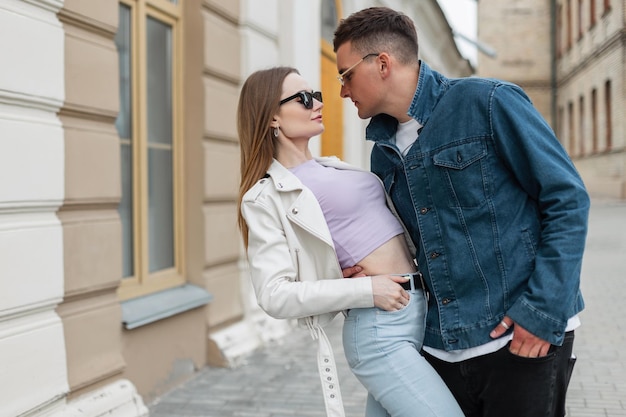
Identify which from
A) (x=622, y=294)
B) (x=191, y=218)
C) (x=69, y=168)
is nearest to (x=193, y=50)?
(x=191, y=218)

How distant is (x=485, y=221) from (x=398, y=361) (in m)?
0.48

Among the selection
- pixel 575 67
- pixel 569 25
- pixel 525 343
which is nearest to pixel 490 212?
pixel 525 343

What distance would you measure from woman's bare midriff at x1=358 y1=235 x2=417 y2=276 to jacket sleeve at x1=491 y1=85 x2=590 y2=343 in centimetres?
42

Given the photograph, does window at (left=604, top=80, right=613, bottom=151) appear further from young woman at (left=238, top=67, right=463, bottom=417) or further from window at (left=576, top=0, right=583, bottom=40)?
young woman at (left=238, top=67, right=463, bottom=417)

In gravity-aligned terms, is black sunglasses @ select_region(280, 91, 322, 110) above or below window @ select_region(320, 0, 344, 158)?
below

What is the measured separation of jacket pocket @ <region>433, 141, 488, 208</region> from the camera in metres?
2.12

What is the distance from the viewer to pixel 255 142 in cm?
254

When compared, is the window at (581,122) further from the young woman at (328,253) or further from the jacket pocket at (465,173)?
the jacket pocket at (465,173)

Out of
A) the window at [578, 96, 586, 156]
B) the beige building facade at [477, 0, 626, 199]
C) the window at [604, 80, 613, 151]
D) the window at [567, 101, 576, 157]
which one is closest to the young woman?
the beige building facade at [477, 0, 626, 199]

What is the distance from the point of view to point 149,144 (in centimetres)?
550

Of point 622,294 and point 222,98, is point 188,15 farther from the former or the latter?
point 622,294

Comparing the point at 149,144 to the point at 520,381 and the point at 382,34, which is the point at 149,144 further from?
the point at 520,381

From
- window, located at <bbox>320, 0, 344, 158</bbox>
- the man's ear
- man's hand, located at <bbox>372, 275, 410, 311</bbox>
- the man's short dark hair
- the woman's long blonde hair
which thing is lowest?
man's hand, located at <bbox>372, 275, 410, 311</bbox>

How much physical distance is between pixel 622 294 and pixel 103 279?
672 cm
